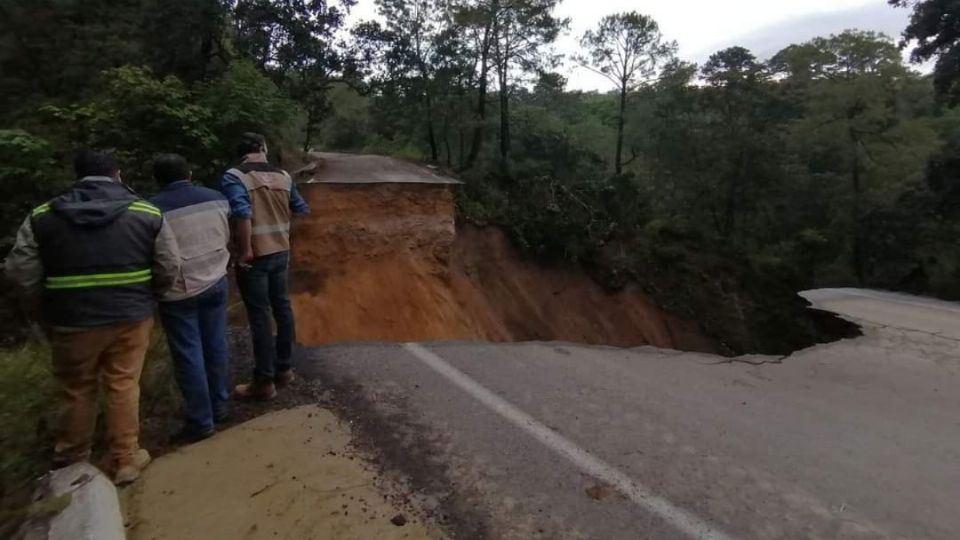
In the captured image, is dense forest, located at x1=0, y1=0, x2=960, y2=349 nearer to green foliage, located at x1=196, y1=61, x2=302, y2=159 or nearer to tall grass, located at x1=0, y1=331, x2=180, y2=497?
green foliage, located at x1=196, y1=61, x2=302, y2=159

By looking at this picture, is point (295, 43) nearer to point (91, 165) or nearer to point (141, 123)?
point (141, 123)

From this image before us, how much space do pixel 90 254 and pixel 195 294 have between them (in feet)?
2.28

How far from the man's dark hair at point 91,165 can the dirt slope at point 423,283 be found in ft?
20.3

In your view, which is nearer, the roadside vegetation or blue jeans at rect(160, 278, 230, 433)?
blue jeans at rect(160, 278, 230, 433)

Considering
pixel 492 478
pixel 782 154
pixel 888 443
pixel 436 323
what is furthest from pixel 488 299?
pixel 782 154

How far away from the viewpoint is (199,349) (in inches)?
152

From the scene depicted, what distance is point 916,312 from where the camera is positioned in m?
15.0

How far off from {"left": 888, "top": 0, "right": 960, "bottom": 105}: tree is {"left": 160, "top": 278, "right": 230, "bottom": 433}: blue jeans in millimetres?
23594

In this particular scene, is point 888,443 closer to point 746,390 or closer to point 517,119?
point 746,390

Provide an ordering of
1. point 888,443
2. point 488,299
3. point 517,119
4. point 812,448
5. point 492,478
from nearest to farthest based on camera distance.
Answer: point 492,478
point 812,448
point 888,443
point 488,299
point 517,119

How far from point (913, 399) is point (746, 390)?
2.42 metres

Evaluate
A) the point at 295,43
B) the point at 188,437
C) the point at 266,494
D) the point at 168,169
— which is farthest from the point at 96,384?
the point at 295,43

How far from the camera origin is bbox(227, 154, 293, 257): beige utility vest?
4.50 m

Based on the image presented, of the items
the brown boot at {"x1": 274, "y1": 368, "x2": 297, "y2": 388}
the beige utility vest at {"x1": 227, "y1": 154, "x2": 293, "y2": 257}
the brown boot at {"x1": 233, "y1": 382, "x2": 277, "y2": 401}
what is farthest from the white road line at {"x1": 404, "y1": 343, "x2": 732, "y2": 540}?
the beige utility vest at {"x1": 227, "y1": 154, "x2": 293, "y2": 257}
